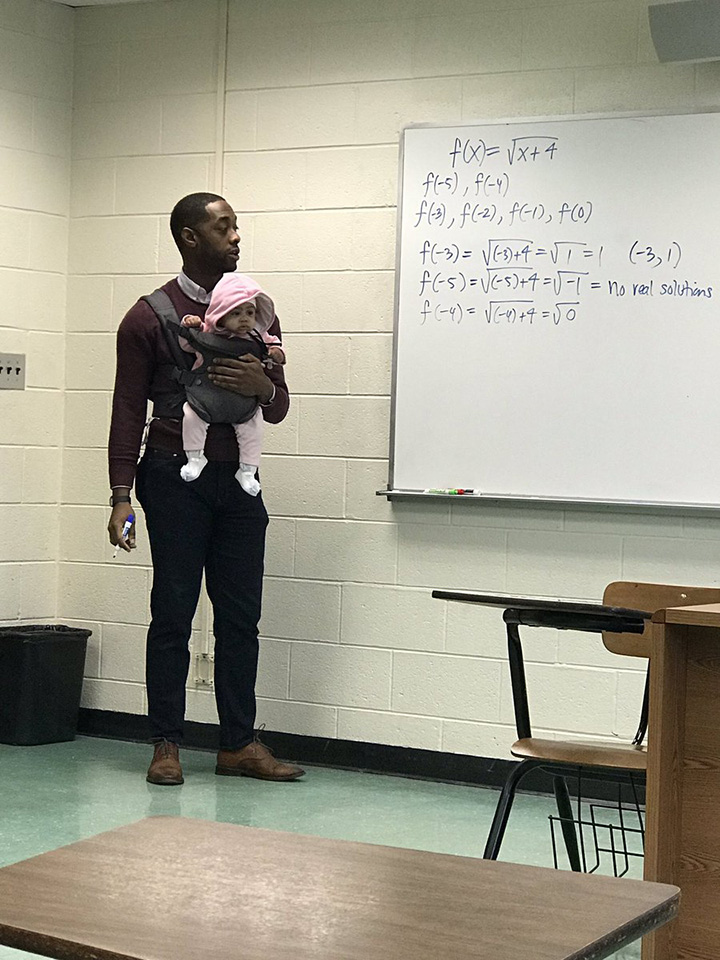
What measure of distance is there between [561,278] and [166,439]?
1320 mm

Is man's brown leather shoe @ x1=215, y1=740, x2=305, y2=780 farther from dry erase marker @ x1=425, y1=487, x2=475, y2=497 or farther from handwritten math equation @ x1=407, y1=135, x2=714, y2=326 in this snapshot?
handwritten math equation @ x1=407, y1=135, x2=714, y2=326

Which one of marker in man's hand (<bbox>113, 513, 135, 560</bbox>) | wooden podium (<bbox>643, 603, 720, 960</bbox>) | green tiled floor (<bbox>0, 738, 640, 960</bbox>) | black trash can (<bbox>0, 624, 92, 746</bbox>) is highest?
marker in man's hand (<bbox>113, 513, 135, 560</bbox>)

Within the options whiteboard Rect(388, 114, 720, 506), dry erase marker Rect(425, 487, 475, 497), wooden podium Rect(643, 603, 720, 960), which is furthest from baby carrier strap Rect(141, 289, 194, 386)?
wooden podium Rect(643, 603, 720, 960)

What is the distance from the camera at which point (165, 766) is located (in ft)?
14.3

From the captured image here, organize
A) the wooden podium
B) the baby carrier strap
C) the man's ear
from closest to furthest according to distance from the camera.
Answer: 1. the wooden podium
2. the baby carrier strap
3. the man's ear

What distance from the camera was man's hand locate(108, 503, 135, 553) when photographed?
4.30 metres

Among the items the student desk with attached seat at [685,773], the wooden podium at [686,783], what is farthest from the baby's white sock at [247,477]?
the wooden podium at [686,783]

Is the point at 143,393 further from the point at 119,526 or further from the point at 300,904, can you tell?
the point at 300,904

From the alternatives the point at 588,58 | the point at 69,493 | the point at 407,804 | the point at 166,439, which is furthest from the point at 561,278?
the point at 69,493

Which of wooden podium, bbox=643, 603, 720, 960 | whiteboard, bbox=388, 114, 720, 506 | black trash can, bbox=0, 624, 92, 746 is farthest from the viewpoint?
black trash can, bbox=0, 624, 92, 746

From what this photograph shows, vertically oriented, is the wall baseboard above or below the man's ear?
below

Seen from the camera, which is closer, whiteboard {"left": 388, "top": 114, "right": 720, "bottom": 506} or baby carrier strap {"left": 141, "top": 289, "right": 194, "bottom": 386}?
whiteboard {"left": 388, "top": 114, "right": 720, "bottom": 506}

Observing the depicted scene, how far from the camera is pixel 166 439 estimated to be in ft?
14.2

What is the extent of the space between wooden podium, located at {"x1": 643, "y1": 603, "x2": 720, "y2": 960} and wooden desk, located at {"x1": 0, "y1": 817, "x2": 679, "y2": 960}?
1.08 m
